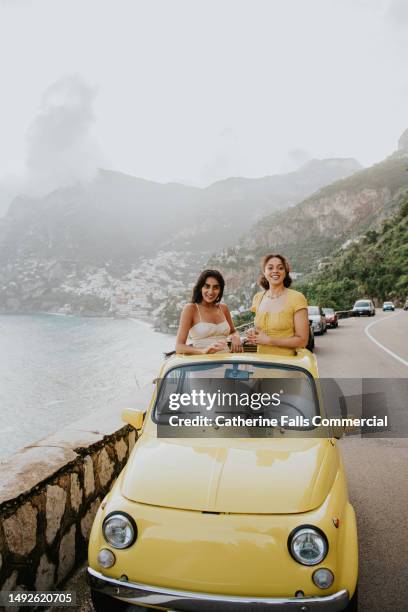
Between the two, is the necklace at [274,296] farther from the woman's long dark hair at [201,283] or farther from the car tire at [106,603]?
the car tire at [106,603]

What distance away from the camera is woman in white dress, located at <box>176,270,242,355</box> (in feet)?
16.7

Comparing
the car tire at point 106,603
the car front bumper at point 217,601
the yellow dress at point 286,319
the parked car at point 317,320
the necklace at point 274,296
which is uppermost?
the necklace at point 274,296

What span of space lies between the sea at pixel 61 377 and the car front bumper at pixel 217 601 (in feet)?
10.2

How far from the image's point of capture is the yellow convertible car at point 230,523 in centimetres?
265

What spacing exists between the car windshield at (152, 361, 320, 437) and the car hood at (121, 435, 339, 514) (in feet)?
0.83

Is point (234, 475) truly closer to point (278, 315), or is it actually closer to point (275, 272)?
point (278, 315)

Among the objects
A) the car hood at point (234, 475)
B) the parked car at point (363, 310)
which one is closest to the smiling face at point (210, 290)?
the car hood at point (234, 475)

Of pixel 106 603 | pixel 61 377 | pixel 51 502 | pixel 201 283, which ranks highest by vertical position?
pixel 201 283

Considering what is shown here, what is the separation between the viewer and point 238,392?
3930 mm

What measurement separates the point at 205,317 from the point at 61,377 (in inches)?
1887

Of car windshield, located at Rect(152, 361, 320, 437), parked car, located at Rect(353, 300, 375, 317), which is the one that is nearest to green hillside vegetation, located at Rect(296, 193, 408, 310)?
parked car, located at Rect(353, 300, 375, 317)

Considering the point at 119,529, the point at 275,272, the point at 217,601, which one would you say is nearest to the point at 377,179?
the point at 275,272

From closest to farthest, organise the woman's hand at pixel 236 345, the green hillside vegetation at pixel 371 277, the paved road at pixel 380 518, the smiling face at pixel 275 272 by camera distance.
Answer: the paved road at pixel 380 518, the woman's hand at pixel 236 345, the smiling face at pixel 275 272, the green hillside vegetation at pixel 371 277

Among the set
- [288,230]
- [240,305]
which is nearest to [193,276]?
[288,230]
